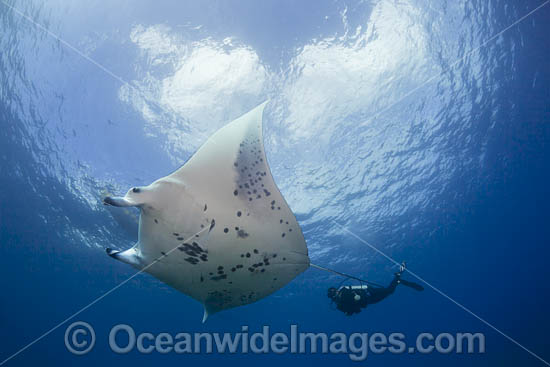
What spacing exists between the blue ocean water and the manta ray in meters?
5.93

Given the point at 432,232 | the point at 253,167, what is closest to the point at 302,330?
the point at 432,232

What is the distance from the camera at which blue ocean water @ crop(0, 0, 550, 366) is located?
7.97m

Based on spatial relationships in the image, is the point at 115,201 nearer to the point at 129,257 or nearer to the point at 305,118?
the point at 129,257

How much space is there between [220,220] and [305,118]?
7.03 meters

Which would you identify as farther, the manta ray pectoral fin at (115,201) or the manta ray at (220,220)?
the manta ray at (220,220)

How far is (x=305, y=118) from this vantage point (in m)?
9.72

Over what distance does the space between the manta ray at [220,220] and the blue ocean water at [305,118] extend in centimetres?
593

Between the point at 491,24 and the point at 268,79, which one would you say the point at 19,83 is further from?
the point at 491,24

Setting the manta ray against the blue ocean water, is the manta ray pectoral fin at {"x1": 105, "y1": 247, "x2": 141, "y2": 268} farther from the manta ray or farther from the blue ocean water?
the blue ocean water

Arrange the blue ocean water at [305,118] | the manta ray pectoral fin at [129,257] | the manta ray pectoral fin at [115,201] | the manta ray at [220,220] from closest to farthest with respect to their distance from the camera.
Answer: the manta ray pectoral fin at [115,201] < the manta ray at [220,220] < the manta ray pectoral fin at [129,257] < the blue ocean water at [305,118]

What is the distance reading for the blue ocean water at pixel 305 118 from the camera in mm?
7969
